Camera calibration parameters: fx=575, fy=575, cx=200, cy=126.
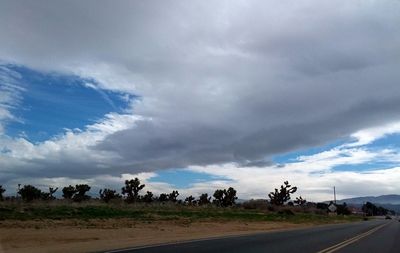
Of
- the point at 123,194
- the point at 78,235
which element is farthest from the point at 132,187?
the point at 78,235

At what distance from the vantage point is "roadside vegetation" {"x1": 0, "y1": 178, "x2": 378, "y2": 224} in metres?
40.7

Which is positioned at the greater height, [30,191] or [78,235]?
[30,191]

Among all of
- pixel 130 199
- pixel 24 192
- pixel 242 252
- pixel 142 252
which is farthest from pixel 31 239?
pixel 130 199

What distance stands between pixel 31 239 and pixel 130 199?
5137 cm

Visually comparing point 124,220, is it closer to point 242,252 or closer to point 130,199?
point 242,252

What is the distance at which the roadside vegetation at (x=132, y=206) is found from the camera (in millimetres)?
40688

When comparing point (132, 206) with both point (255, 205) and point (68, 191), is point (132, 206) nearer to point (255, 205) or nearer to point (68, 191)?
point (68, 191)

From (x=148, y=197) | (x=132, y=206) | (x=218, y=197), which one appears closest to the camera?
(x=132, y=206)

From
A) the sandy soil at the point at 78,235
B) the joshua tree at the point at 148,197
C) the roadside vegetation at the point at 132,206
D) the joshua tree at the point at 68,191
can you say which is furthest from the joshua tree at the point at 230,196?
the sandy soil at the point at 78,235

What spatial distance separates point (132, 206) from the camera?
2366 inches

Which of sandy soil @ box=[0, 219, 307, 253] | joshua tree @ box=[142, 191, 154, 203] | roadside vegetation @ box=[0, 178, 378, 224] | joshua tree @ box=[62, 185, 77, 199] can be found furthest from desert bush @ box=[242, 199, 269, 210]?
sandy soil @ box=[0, 219, 307, 253]

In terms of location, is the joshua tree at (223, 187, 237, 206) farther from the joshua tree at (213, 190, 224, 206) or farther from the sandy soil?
the sandy soil

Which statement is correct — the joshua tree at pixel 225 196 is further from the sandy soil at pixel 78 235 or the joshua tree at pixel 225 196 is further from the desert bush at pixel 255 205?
the sandy soil at pixel 78 235

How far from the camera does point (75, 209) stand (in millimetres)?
44656
